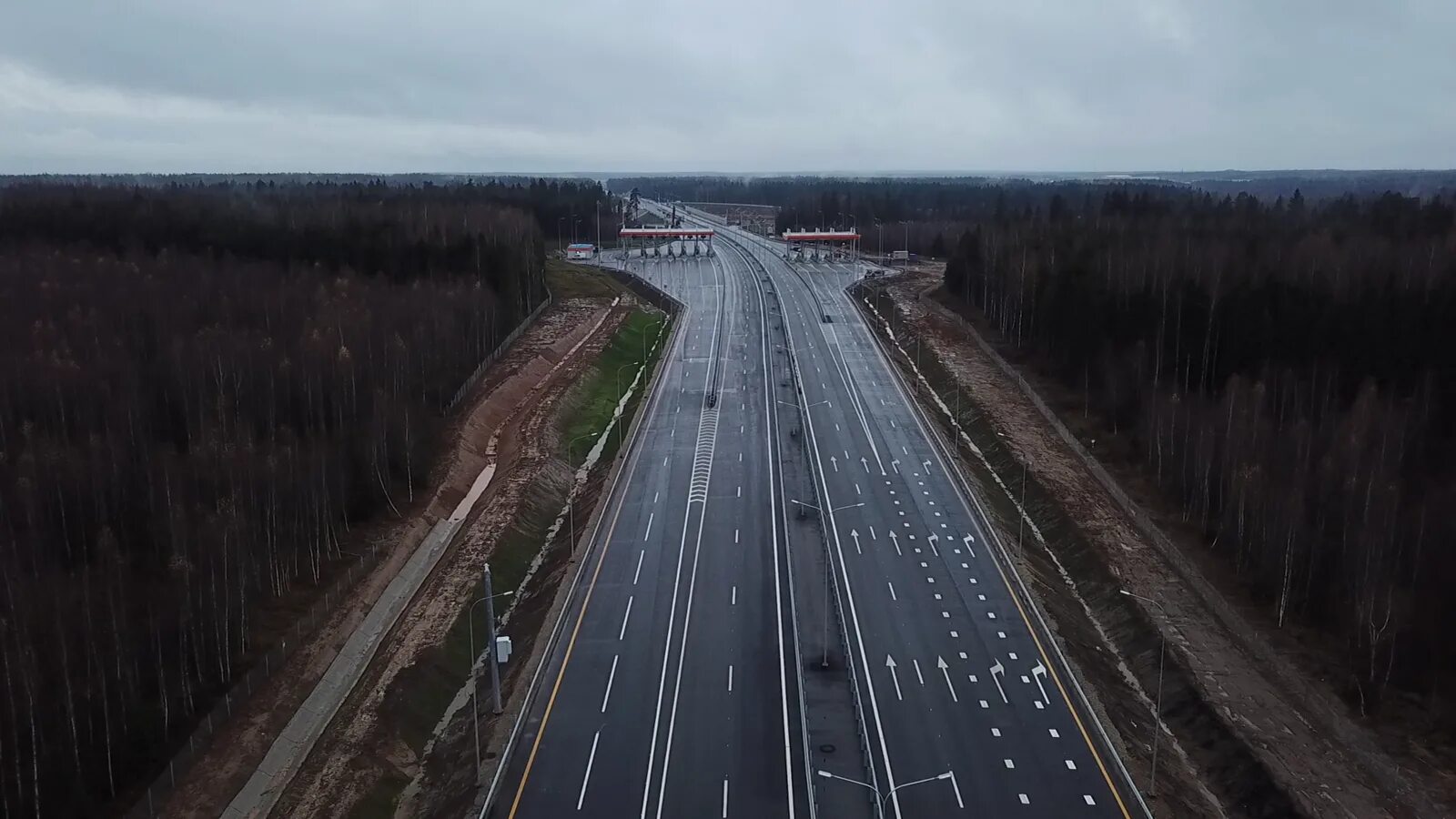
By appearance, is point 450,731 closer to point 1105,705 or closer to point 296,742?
point 296,742

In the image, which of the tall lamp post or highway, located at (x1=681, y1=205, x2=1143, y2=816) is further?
the tall lamp post

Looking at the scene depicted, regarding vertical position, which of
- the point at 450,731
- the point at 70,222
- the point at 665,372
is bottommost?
the point at 450,731

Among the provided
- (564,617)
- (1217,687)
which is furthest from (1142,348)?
(564,617)

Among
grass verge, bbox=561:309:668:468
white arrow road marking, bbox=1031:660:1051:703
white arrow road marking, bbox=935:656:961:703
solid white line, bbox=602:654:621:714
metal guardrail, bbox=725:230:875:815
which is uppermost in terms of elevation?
grass verge, bbox=561:309:668:468

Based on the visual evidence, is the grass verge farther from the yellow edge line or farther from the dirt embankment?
the yellow edge line

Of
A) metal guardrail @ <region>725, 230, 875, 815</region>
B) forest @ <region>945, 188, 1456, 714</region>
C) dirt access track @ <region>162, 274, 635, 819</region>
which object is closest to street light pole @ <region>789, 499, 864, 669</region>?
metal guardrail @ <region>725, 230, 875, 815</region>

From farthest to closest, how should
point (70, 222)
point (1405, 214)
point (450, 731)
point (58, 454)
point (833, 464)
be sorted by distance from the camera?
point (70, 222) < point (1405, 214) < point (833, 464) < point (58, 454) < point (450, 731)

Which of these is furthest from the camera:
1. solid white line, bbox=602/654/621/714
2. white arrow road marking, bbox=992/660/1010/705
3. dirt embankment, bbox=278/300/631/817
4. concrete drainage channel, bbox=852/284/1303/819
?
white arrow road marking, bbox=992/660/1010/705
